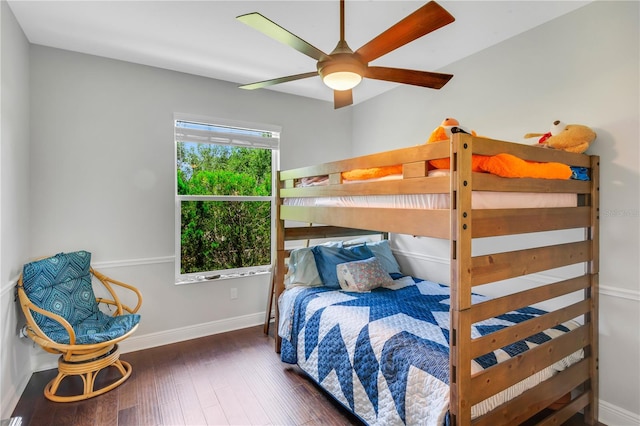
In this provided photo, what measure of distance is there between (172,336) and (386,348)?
7.18 feet

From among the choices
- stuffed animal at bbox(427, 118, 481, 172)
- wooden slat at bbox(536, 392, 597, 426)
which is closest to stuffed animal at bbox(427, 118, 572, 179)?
stuffed animal at bbox(427, 118, 481, 172)

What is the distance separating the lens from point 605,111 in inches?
78.9

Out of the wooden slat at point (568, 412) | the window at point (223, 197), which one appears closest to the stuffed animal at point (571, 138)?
the wooden slat at point (568, 412)

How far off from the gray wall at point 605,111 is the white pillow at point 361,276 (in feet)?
3.74

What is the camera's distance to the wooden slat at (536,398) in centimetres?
149

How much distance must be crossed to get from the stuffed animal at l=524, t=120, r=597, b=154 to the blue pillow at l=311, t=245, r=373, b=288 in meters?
1.76

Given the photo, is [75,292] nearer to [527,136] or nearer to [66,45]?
[66,45]

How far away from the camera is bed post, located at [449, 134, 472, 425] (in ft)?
4.38

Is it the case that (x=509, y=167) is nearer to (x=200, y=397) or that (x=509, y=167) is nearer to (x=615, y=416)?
(x=615, y=416)

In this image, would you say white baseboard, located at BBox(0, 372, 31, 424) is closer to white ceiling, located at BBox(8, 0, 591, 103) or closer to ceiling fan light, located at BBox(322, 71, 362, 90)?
white ceiling, located at BBox(8, 0, 591, 103)

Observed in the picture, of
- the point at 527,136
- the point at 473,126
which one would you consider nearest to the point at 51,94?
the point at 473,126

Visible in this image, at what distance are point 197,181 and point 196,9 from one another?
1.59 metres

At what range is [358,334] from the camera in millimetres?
2035

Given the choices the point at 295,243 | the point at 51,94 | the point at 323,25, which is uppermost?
the point at 323,25
